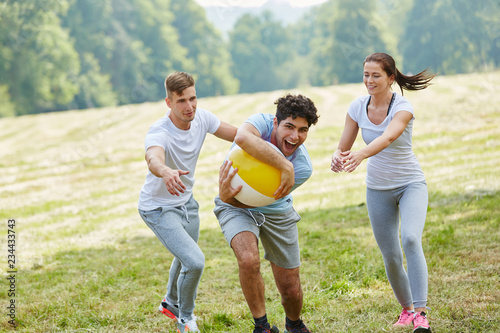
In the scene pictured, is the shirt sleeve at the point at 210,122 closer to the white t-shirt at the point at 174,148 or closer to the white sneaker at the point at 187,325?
the white t-shirt at the point at 174,148

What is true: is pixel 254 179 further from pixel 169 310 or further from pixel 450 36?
pixel 450 36

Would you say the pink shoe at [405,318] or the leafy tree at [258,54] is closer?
the pink shoe at [405,318]

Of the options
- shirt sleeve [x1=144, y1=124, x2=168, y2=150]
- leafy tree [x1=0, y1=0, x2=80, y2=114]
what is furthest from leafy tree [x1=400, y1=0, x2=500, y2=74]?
shirt sleeve [x1=144, y1=124, x2=168, y2=150]

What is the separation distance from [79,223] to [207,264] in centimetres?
501

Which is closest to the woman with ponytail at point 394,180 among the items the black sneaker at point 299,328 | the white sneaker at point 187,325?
the black sneaker at point 299,328

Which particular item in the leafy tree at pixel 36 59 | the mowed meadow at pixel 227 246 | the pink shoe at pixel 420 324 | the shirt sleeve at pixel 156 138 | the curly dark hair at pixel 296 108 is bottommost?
the mowed meadow at pixel 227 246

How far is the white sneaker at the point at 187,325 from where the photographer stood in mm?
5063

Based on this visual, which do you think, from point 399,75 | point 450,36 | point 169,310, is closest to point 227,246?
point 169,310

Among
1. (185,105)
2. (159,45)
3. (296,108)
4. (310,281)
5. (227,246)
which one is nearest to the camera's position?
(296,108)

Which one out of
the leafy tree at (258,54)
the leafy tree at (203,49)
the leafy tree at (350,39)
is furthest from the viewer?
the leafy tree at (258,54)

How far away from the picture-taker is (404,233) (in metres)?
4.49

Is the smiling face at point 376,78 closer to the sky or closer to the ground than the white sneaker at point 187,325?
closer to the sky

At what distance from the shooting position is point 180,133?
4.96 m

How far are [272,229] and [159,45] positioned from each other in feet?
216
